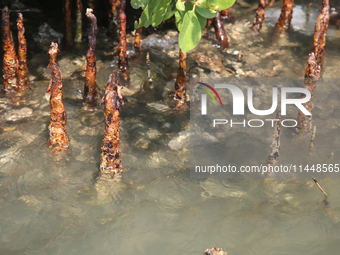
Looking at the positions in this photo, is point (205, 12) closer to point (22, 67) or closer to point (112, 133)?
point (112, 133)

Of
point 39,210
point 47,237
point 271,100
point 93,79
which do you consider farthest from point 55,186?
point 271,100

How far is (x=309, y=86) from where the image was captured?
197 inches

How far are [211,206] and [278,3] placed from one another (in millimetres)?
6163

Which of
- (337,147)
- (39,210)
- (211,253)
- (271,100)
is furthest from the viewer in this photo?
(271,100)

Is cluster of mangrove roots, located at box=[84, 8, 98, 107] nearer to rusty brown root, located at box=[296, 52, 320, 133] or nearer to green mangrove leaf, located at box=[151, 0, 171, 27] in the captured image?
green mangrove leaf, located at box=[151, 0, 171, 27]

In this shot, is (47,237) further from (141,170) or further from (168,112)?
(168,112)

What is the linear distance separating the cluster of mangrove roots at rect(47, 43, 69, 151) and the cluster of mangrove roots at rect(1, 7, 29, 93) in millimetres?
1317

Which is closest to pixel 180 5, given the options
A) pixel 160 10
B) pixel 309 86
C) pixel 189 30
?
pixel 189 30

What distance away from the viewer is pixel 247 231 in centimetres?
412

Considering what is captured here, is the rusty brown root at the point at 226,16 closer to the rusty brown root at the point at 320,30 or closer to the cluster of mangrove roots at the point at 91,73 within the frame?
the rusty brown root at the point at 320,30

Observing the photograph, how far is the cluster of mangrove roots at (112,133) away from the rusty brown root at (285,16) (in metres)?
4.86

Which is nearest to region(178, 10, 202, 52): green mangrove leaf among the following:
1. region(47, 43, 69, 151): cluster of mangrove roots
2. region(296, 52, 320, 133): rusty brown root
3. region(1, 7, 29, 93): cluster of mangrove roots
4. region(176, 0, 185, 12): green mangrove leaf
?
region(176, 0, 185, 12): green mangrove leaf

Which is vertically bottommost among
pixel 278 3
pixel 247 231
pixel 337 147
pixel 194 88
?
pixel 247 231

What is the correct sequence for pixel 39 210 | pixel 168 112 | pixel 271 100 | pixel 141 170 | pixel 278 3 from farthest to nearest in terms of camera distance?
1. pixel 278 3
2. pixel 271 100
3. pixel 168 112
4. pixel 141 170
5. pixel 39 210
